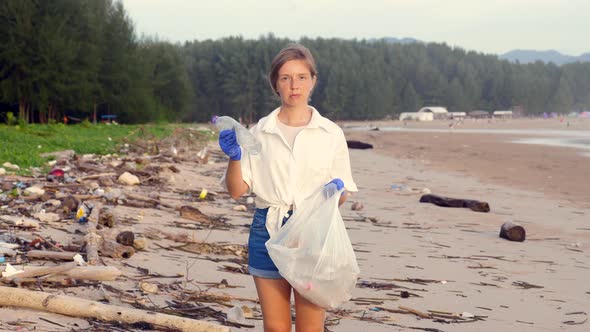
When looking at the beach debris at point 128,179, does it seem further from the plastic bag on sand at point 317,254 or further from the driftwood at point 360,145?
the driftwood at point 360,145

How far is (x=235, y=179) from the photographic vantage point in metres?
3.01

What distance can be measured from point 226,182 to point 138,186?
6545 mm

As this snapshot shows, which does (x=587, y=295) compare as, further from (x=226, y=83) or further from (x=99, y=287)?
(x=226, y=83)

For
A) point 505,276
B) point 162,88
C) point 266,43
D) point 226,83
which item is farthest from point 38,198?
point 266,43

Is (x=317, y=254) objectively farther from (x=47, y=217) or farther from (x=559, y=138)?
(x=559, y=138)

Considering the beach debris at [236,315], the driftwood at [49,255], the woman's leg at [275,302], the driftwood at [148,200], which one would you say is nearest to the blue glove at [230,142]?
the woman's leg at [275,302]

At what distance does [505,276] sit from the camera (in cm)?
563

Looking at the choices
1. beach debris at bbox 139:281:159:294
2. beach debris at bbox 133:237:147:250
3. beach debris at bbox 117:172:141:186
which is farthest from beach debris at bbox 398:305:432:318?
beach debris at bbox 117:172:141:186

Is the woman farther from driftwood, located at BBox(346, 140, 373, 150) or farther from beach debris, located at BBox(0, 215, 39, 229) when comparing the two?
driftwood, located at BBox(346, 140, 373, 150)

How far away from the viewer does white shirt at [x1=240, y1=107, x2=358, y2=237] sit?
299cm

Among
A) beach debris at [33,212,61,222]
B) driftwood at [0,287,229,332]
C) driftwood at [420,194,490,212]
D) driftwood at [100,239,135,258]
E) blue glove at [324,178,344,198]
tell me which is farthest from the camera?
driftwood at [420,194,490,212]

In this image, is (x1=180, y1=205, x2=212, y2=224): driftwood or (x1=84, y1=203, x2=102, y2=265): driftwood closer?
(x1=84, y1=203, x2=102, y2=265): driftwood

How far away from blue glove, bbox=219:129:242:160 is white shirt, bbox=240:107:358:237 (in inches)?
5.3

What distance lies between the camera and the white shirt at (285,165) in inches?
118
